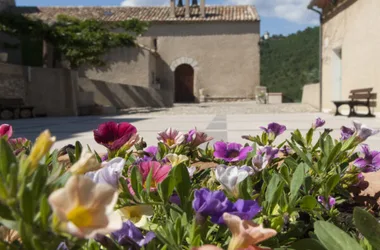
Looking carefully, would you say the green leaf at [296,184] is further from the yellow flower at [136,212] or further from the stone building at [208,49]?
the stone building at [208,49]

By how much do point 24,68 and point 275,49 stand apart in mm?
34674

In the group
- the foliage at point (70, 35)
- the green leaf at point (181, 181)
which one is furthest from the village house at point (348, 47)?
the green leaf at point (181, 181)

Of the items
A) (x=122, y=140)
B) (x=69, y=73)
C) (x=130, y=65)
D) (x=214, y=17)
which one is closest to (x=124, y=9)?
(x=214, y=17)

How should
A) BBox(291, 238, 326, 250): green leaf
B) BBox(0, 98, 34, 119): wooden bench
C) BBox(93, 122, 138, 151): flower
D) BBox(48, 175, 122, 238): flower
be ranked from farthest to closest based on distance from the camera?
BBox(0, 98, 34, 119): wooden bench
BBox(93, 122, 138, 151): flower
BBox(291, 238, 326, 250): green leaf
BBox(48, 175, 122, 238): flower

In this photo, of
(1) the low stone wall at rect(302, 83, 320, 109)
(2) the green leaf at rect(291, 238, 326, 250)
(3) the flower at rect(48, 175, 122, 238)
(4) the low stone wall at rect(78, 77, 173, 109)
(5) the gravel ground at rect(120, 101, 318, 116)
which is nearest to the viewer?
(3) the flower at rect(48, 175, 122, 238)

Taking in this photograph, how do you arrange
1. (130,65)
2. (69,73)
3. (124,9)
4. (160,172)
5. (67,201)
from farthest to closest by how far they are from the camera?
(124,9), (130,65), (69,73), (160,172), (67,201)

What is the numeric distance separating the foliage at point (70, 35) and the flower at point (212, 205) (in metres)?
12.4

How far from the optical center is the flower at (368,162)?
1.14m

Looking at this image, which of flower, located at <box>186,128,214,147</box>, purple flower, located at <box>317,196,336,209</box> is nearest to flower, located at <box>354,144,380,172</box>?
purple flower, located at <box>317,196,336,209</box>

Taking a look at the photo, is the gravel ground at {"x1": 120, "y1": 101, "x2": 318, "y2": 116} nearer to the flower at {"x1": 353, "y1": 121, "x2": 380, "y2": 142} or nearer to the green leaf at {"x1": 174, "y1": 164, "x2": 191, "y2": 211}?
the flower at {"x1": 353, "y1": 121, "x2": 380, "y2": 142}

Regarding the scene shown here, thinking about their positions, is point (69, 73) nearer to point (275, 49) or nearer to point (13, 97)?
point (13, 97)

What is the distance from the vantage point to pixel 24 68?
11258mm

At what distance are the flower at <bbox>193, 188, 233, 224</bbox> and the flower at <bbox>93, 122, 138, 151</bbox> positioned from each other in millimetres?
553

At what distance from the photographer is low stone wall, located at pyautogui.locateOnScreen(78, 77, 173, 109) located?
15.7 metres
